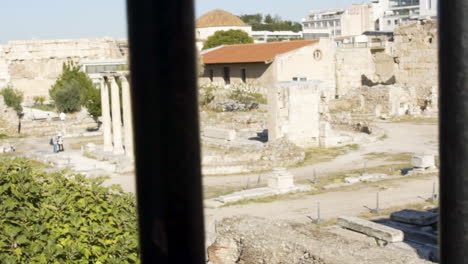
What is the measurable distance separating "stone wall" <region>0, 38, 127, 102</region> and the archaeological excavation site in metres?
0.12

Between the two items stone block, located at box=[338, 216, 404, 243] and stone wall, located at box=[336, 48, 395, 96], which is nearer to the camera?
stone block, located at box=[338, 216, 404, 243]

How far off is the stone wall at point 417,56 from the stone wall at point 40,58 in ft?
78.9

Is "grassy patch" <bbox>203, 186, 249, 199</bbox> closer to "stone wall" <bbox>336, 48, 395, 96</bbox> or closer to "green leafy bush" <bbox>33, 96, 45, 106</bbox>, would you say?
"stone wall" <bbox>336, 48, 395, 96</bbox>

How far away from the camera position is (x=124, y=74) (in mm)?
24891

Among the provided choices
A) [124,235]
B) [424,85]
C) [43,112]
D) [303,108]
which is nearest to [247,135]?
[303,108]

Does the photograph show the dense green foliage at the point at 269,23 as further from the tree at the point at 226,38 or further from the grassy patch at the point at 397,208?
the grassy patch at the point at 397,208

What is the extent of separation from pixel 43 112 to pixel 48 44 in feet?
52.7

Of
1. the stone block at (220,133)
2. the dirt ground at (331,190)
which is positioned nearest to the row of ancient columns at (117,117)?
the dirt ground at (331,190)

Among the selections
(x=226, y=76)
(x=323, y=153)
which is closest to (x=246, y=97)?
(x=226, y=76)

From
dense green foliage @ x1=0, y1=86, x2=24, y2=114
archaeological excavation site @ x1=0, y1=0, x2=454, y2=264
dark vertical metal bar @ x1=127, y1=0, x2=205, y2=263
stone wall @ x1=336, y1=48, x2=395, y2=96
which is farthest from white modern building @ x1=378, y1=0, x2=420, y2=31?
dark vertical metal bar @ x1=127, y1=0, x2=205, y2=263

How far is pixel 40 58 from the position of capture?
5834 centimetres

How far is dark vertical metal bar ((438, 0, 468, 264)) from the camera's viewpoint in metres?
1.70

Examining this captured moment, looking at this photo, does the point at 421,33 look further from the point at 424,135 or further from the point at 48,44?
the point at 48,44

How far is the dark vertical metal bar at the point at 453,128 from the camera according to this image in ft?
5.57
